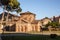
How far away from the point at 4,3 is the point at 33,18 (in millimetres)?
21555

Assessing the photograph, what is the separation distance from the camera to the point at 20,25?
65.6 meters

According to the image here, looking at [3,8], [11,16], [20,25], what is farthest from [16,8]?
[11,16]

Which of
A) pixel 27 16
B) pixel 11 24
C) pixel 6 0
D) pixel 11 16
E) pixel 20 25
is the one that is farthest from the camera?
pixel 11 16

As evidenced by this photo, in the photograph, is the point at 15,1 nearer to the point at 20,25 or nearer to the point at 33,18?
the point at 20,25

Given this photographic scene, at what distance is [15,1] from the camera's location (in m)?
65.6

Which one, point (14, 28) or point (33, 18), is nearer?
point (14, 28)

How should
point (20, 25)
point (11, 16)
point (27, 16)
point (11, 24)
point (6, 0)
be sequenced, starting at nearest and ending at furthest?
point (6, 0), point (20, 25), point (11, 24), point (27, 16), point (11, 16)

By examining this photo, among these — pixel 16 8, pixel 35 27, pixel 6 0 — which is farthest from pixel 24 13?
pixel 6 0

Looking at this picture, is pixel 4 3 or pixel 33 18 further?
pixel 33 18

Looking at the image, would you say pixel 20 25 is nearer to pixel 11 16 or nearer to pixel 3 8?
pixel 3 8

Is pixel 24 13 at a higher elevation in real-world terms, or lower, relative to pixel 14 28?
higher

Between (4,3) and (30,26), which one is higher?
(4,3)

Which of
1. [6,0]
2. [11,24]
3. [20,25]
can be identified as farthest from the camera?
[11,24]

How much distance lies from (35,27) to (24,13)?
1490 cm
